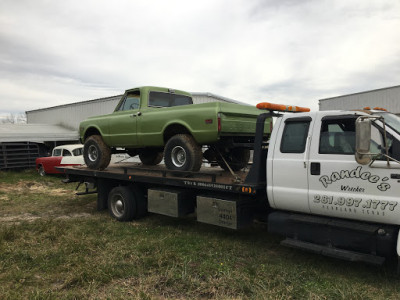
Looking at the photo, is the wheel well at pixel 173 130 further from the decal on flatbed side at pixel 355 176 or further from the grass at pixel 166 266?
the decal on flatbed side at pixel 355 176

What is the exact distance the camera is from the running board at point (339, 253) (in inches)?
151

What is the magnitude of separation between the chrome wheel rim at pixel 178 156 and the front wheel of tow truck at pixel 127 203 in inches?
55.6

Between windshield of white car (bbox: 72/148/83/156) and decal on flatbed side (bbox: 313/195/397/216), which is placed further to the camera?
windshield of white car (bbox: 72/148/83/156)

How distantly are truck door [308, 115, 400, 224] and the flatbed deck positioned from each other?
2.99 feet

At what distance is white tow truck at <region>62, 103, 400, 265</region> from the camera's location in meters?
3.82

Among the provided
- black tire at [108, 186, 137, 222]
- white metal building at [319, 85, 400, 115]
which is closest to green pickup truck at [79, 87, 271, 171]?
black tire at [108, 186, 137, 222]

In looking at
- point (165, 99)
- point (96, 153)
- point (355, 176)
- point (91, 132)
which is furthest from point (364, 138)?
point (91, 132)

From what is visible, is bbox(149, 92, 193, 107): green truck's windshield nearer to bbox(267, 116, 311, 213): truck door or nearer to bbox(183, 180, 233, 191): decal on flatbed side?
bbox(183, 180, 233, 191): decal on flatbed side

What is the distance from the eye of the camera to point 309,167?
434 cm

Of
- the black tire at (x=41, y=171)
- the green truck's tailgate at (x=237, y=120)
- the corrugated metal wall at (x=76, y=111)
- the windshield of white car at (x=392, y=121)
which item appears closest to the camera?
the windshield of white car at (x=392, y=121)

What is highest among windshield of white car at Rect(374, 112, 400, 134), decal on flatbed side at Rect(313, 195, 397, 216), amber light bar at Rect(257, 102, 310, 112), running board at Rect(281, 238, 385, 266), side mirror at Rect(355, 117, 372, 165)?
amber light bar at Rect(257, 102, 310, 112)

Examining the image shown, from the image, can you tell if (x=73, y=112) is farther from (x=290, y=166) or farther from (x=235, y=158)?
(x=290, y=166)

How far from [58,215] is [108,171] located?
5.83 ft

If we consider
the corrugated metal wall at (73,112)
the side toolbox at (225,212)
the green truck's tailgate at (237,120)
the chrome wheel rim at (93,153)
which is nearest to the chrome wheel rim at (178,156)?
the side toolbox at (225,212)
